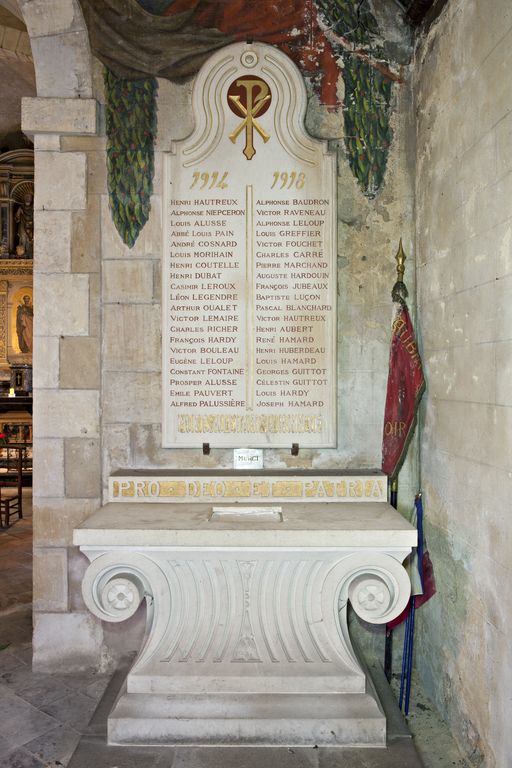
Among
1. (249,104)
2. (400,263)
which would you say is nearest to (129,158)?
(249,104)

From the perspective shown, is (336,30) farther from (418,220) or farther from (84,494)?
(84,494)

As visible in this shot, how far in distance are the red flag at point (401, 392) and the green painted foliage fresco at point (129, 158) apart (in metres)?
1.67

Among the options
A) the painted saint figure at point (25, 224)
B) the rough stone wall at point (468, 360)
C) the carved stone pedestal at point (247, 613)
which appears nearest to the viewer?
the rough stone wall at point (468, 360)

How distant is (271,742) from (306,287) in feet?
7.51

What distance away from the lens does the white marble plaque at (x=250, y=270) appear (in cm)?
299

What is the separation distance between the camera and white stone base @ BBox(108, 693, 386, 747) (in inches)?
87.2

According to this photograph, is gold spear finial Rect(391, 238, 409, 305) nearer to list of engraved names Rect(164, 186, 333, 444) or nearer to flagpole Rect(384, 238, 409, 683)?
flagpole Rect(384, 238, 409, 683)

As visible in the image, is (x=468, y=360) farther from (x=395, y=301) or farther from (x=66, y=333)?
(x=66, y=333)

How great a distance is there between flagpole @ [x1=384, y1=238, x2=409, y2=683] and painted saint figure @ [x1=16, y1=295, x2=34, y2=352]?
28.5 feet

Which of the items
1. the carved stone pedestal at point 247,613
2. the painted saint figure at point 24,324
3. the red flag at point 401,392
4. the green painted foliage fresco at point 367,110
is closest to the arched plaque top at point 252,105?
the green painted foliage fresco at point 367,110

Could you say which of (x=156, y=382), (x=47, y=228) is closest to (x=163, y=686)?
(x=156, y=382)

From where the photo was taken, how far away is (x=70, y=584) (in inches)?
118

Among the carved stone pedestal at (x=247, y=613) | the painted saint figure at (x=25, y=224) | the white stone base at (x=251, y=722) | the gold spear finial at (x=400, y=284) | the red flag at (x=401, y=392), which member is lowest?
the white stone base at (x=251, y=722)

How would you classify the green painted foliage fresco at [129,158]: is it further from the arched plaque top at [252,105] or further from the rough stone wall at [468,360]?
the rough stone wall at [468,360]
